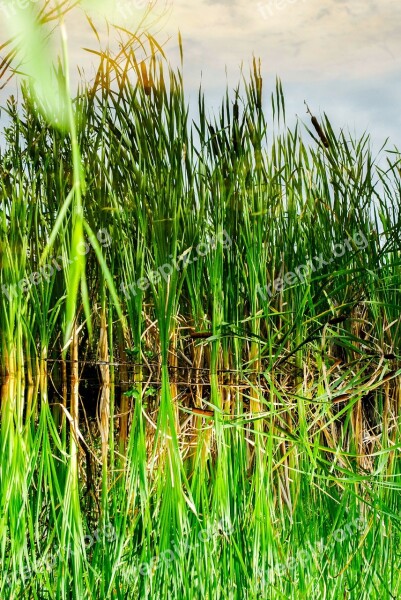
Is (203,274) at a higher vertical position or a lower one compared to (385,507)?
higher

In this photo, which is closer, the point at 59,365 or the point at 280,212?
the point at 59,365

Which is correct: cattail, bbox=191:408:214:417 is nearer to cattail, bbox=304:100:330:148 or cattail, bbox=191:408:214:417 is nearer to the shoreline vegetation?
the shoreline vegetation

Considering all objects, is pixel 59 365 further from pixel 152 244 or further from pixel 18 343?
pixel 152 244

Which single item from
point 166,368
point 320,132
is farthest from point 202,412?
point 320,132

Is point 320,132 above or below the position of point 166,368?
above

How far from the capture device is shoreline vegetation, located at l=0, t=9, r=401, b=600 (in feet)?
3.81

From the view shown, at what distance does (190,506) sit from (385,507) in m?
0.42

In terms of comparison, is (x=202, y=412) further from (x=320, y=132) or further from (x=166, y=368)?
(x=320, y=132)

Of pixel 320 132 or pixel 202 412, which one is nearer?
pixel 202 412

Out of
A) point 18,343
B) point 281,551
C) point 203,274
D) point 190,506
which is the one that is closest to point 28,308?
point 18,343

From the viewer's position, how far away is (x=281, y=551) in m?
1.24

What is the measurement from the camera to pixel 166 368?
1137 millimetres

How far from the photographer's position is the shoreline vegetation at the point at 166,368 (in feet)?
3.81

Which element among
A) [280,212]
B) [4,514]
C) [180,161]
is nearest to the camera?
[4,514]
